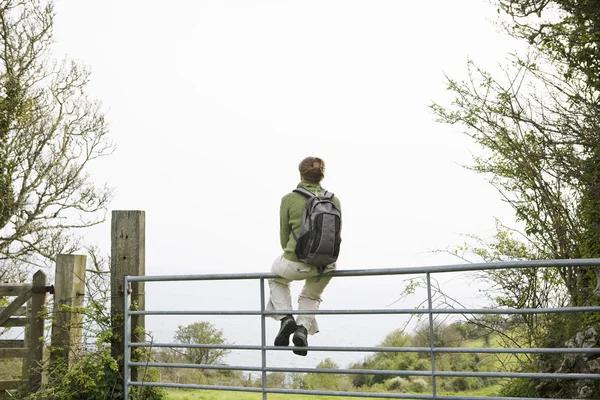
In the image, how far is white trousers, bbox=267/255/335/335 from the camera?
19.7 ft

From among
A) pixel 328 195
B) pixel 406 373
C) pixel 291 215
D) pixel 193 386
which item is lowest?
pixel 193 386

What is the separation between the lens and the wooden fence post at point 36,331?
7777 mm

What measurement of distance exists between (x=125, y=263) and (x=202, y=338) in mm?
2434

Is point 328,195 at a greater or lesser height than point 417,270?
greater

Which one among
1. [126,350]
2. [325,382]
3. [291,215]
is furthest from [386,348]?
[325,382]

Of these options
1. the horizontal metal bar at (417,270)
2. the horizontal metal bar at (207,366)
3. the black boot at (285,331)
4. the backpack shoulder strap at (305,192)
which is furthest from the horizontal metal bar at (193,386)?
the backpack shoulder strap at (305,192)

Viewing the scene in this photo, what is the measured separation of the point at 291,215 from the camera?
607 centimetres

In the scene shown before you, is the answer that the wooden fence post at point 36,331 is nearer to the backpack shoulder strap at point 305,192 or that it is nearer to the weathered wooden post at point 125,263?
the weathered wooden post at point 125,263

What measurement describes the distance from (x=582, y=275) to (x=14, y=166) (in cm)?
1053

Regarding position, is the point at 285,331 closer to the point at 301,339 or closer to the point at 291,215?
the point at 301,339

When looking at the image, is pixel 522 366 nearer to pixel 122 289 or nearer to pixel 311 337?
pixel 311 337

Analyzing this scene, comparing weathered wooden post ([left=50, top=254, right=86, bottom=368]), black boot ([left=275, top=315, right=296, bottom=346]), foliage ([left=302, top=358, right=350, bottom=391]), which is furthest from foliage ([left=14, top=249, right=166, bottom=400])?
foliage ([left=302, top=358, right=350, bottom=391])

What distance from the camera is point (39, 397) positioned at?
739 centimetres

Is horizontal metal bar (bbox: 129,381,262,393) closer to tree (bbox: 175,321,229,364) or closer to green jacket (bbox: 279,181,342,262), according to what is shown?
green jacket (bbox: 279,181,342,262)
